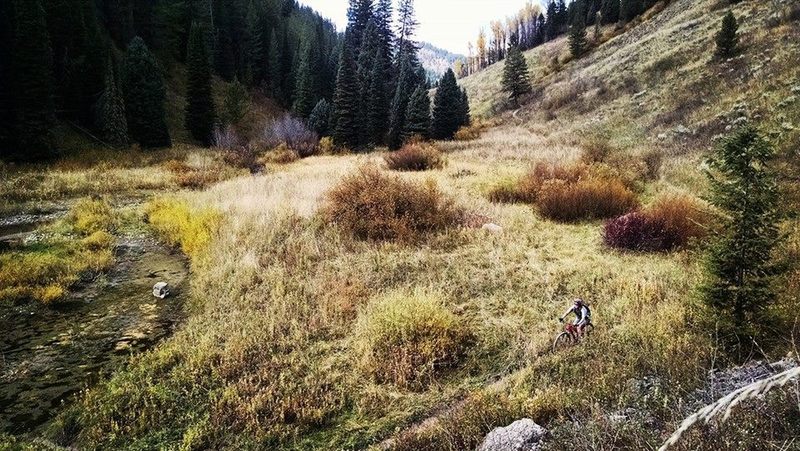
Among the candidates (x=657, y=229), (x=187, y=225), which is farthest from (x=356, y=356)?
(x=187, y=225)

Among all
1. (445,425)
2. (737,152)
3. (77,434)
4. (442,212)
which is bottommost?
(77,434)

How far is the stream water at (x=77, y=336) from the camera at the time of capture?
7133mm

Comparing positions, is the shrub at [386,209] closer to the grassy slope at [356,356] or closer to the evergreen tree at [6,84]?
the grassy slope at [356,356]

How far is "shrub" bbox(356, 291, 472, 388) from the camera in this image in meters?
7.03

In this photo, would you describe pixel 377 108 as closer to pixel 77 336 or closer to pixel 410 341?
pixel 77 336

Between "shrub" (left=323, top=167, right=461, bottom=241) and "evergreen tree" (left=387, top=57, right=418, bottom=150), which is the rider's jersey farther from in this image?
"evergreen tree" (left=387, top=57, right=418, bottom=150)

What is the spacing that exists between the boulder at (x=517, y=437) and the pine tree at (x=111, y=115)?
3974 centimetres

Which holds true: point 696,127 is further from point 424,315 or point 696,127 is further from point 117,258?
point 117,258

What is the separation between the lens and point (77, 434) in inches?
249

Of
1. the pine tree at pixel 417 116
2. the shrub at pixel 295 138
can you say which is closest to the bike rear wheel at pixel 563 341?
the pine tree at pixel 417 116

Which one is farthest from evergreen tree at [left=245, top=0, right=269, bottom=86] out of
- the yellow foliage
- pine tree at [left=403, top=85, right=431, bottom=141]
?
the yellow foliage

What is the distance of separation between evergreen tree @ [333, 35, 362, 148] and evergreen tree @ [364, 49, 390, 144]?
1.33m

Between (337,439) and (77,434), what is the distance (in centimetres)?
349

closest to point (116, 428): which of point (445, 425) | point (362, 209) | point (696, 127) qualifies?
point (445, 425)
